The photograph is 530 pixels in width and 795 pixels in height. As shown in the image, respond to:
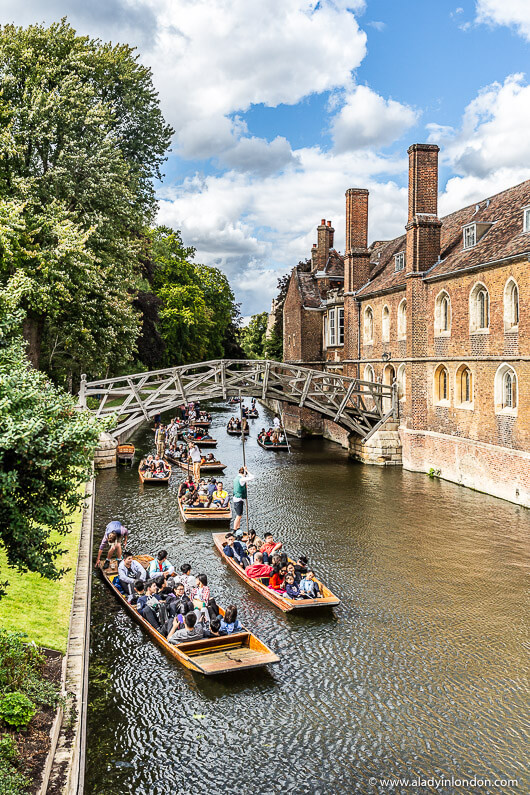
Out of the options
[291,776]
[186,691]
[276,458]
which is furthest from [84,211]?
[291,776]

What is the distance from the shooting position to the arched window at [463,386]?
2301 centimetres

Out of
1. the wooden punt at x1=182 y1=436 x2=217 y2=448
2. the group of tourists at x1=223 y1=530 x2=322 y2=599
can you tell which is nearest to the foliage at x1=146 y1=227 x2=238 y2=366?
the wooden punt at x1=182 y1=436 x2=217 y2=448

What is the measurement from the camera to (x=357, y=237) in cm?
3366

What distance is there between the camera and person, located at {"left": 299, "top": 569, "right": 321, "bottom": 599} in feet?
39.0

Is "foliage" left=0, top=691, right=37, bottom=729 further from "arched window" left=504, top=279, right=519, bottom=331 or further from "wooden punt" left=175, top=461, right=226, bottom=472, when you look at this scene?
"wooden punt" left=175, top=461, right=226, bottom=472

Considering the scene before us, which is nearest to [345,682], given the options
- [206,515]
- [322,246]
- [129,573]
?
[129,573]

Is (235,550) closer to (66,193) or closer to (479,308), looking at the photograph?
(479,308)

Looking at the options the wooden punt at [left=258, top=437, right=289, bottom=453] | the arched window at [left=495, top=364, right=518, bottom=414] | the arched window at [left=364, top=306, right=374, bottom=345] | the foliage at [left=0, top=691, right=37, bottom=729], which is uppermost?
the arched window at [left=364, top=306, right=374, bottom=345]

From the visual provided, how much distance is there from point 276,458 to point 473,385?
34.4 ft

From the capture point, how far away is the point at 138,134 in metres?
31.2

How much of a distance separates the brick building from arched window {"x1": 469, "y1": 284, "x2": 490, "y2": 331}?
0.03 metres

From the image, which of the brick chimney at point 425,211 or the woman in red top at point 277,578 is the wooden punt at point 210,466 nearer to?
the brick chimney at point 425,211

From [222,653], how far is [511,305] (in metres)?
14.8

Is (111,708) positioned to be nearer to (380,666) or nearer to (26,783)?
(26,783)
